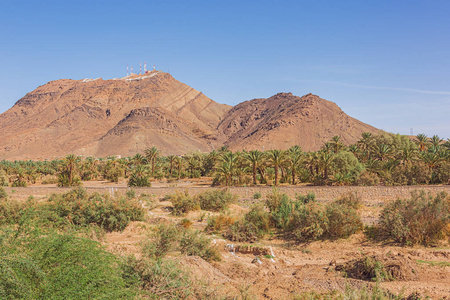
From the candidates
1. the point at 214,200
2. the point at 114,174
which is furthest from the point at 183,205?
the point at 114,174

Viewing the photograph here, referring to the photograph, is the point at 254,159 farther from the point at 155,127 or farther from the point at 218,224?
the point at 155,127

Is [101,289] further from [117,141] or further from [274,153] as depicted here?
[117,141]

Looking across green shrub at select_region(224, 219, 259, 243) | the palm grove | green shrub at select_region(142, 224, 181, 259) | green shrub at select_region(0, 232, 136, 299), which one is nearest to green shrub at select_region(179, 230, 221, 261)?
green shrub at select_region(142, 224, 181, 259)

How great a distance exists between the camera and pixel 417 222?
657 inches

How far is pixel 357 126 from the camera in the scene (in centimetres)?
15050

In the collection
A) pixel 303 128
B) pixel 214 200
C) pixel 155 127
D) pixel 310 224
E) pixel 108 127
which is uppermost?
pixel 108 127

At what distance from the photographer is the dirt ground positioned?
1072cm

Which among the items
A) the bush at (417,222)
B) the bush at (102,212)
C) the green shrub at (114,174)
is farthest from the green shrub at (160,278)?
the green shrub at (114,174)

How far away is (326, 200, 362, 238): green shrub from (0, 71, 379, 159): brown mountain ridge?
11218 cm

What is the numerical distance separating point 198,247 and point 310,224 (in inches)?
280

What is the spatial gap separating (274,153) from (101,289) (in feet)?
118

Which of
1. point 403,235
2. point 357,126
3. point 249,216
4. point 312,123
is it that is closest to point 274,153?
point 249,216

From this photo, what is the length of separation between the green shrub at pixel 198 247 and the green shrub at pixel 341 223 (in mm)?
7086

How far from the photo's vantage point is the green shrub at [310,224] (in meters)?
18.4
